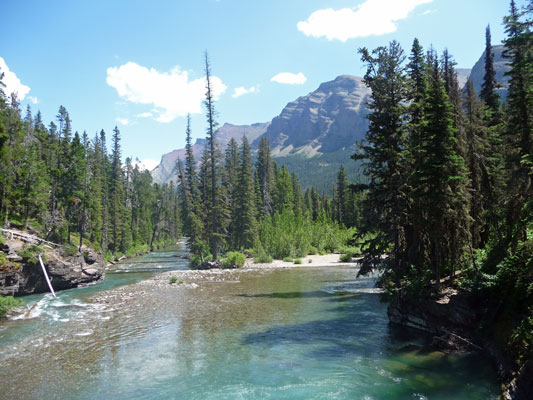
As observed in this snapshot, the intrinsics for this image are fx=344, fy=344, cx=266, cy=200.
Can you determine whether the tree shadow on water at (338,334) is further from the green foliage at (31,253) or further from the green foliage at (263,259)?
the green foliage at (263,259)

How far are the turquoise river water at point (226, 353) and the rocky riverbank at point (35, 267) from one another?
3.34 meters

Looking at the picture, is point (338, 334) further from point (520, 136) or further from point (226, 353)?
point (520, 136)

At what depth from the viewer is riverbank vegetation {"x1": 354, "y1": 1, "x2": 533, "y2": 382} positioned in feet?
41.0

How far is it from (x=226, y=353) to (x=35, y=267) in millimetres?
20338

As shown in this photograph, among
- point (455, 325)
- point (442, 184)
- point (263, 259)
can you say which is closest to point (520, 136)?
point (442, 184)

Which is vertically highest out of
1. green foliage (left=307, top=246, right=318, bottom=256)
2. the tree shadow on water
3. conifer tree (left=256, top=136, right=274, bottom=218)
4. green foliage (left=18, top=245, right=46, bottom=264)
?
conifer tree (left=256, top=136, right=274, bottom=218)

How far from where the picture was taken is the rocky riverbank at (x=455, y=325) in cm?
1031

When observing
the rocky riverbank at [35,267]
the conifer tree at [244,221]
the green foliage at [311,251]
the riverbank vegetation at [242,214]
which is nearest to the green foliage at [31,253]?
the rocky riverbank at [35,267]

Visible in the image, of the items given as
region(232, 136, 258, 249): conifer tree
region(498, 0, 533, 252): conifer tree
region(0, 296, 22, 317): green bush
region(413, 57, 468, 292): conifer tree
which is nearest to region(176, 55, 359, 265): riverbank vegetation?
region(232, 136, 258, 249): conifer tree

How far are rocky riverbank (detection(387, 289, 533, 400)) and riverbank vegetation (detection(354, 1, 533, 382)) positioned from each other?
30 centimetres

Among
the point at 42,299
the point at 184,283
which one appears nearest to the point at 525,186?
the point at 184,283

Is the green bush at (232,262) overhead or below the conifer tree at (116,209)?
below

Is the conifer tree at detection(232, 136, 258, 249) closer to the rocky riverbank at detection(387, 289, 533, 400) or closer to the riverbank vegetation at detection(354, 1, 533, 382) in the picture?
the riverbank vegetation at detection(354, 1, 533, 382)

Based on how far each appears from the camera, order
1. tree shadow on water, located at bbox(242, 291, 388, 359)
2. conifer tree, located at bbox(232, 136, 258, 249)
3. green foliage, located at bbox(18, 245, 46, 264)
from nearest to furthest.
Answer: tree shadow on water, located at bbox(242, 291, 388, 359)
green foliage, located at bbox(18, 245, 46, 264)
conifer tree, located at bbox(232, 136, 258, 249)
